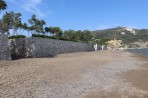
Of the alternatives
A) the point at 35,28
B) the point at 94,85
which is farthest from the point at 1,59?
the point at 35,28

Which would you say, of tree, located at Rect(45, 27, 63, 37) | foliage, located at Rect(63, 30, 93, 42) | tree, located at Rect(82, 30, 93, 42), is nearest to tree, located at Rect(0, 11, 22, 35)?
A: tree, located at Rect(45, 27, 63, 37)

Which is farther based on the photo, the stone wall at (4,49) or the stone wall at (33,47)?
the stone wall at (33,47)

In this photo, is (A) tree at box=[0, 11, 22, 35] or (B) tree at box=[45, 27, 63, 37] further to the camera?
(B) tree at box=[45, 27, 63, 37]

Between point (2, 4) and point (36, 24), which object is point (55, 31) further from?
point (2, 4)

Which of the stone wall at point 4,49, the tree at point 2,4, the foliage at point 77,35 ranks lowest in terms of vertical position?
the stone wall at point 4,49

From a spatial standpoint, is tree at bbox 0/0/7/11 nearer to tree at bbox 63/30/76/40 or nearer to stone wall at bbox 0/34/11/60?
stone wall at bbox 0/34/11/60

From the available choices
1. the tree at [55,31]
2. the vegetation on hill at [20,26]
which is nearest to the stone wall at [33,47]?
the vegetation on hill at [20,26]

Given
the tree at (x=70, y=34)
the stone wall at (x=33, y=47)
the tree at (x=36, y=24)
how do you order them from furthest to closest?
the tree at (x=70, y=34) → the tree at (x=36, y=24) → the stone wall at (x=33, y=47)

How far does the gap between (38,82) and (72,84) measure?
5.85ft

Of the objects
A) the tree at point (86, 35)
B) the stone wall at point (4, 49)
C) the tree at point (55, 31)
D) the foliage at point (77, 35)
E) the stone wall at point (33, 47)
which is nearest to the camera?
the stone wall at point (4, 49)

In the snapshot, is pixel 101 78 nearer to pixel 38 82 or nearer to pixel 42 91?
pixel 38 82

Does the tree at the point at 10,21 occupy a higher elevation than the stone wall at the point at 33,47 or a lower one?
higher

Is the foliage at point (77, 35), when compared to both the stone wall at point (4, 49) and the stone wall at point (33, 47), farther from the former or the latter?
the stone wall at point (4, 49)

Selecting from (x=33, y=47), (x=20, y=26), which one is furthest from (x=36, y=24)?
(x=33, y=47)
